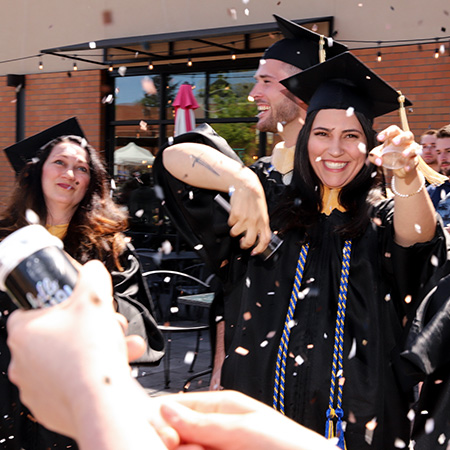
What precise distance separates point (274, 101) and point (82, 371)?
2.71 metres

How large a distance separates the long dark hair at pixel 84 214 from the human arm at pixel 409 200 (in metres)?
1.49

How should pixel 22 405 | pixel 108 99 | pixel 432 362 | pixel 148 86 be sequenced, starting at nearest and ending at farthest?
pixel 432 362 < pixel 22 405 < pixel 108 99 < pixel 148 86

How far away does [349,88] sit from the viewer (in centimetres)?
254

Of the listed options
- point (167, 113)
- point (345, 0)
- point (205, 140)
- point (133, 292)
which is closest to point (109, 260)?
point (133, 292)

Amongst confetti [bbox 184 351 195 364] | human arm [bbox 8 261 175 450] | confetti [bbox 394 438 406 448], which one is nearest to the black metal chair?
confetti [bbox 184 351 195 364]

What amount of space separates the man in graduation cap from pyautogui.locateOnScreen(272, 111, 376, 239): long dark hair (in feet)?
1.72

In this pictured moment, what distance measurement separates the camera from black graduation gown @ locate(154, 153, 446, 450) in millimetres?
2152

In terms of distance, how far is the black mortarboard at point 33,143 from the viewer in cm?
328

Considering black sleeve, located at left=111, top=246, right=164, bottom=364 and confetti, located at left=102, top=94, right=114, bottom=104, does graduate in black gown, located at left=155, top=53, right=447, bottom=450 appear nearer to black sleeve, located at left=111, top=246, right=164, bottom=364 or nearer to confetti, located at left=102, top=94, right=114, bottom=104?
black sleeve, located at left=111, top=246, right=164, bottom=364

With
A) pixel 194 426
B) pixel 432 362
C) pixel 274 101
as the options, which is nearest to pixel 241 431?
pixel 194 426

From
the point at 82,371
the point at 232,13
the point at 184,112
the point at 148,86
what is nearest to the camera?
the point at 82,371

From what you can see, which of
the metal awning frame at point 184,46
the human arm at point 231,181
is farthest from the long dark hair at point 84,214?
the metal awning frame at point 184,46

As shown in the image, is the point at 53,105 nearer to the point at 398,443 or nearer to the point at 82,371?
A: the point at 398,443

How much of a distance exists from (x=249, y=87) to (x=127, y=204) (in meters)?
3.02
